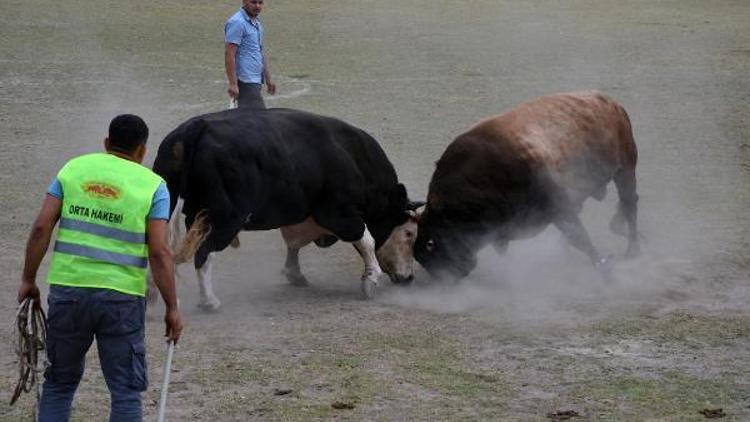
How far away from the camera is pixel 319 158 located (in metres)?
10.6

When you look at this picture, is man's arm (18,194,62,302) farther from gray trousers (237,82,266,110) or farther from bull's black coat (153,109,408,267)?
gray trousers (237,82,266,110)

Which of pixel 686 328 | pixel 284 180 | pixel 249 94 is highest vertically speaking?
pixel 249 94

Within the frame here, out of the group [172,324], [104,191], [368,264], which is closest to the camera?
[104,191]

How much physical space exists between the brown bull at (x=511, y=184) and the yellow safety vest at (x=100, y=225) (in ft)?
15.9

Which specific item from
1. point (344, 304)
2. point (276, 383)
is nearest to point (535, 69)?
point (344, 304)

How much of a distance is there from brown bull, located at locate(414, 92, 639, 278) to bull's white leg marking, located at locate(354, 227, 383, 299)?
0.50 meters

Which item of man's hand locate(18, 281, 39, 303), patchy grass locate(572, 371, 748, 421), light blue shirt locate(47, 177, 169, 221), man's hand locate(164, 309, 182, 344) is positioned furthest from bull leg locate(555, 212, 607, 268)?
man's hand locate(18, 281, 39, 303)

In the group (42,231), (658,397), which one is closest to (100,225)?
(42,231)

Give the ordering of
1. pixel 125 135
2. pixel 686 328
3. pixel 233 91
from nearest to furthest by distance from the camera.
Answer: pixel 125 135
pixel 686 328
pixel 233 91

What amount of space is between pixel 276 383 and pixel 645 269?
14.2 ft

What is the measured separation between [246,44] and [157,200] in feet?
20.5

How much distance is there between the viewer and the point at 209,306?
10.0 meters

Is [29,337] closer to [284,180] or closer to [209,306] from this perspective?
[209,306]

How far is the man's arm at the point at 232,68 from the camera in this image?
12336 mm
